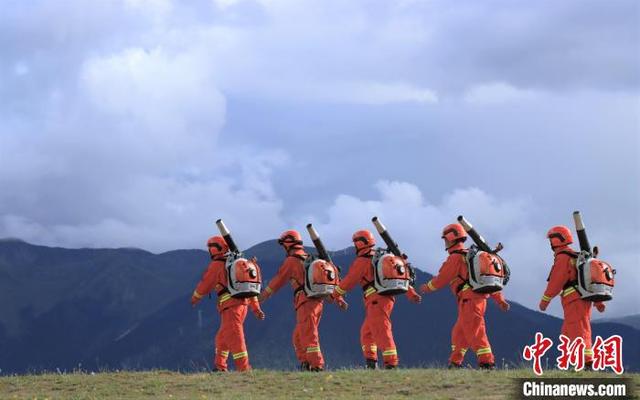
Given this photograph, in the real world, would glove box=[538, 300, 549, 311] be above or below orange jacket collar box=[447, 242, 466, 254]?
below

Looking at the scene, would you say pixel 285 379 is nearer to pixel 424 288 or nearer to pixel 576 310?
pixel 424 288

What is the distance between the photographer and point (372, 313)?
99.0ft

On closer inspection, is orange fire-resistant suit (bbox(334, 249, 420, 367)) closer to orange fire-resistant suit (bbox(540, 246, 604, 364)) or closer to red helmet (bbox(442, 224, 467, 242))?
red helmet (bbox(442, 224, 467, 242))

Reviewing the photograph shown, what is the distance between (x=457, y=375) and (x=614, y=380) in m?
3.94

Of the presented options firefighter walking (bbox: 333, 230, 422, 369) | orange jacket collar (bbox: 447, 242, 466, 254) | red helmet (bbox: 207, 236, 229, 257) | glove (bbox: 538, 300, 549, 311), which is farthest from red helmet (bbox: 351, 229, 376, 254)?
glove (bbox: 538, 300, 549, 311)

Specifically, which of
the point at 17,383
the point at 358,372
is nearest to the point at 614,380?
the point at 358,372

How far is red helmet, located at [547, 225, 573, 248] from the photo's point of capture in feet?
96.7

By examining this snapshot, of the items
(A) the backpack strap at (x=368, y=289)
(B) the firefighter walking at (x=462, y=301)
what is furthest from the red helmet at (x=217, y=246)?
(B) the firefighter walking at (x=462, y=301)

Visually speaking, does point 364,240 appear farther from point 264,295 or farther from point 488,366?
point 488,366

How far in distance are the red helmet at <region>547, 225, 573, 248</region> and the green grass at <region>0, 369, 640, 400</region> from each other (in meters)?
4.02

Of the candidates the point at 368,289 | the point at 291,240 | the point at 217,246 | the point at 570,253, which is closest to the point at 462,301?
the point at 368,289

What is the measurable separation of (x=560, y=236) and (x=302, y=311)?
7.37 metres

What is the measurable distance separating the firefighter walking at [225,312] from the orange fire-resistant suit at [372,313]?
272 cm

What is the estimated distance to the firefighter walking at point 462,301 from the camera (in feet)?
95.5
